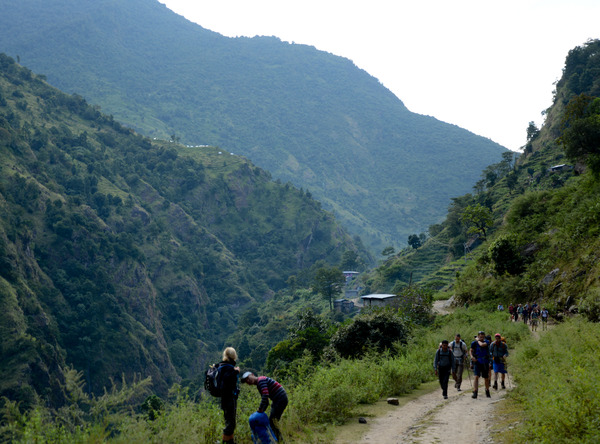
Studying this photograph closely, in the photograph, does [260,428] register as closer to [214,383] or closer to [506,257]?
[214,383]

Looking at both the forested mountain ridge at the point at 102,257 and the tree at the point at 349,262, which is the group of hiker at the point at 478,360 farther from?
the tree at the point at 349,262

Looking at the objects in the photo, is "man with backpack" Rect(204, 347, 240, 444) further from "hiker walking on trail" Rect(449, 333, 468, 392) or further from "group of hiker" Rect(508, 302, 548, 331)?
"group of hiker" Rect(508, 302, 548, 331)

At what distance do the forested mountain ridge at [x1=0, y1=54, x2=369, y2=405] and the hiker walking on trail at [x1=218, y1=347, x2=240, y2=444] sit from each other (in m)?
72.3

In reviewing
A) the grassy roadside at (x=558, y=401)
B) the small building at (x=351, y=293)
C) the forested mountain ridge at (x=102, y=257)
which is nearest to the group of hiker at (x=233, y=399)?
the grassy roadside at (x=558, y=401)

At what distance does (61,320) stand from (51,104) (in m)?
104

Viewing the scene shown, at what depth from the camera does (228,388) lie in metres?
8.27

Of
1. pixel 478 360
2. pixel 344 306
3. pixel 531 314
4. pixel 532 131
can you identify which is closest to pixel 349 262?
pixel 344 306

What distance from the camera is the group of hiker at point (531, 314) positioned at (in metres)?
25.0

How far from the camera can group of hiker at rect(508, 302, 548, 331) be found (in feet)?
82.1

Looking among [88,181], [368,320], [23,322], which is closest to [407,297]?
[368,320]

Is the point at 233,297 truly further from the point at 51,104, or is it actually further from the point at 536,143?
the point at 536,143

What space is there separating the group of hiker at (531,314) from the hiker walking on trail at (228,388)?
20.3 metres

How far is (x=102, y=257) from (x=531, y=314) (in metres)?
111

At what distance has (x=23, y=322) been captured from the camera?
253 ft
